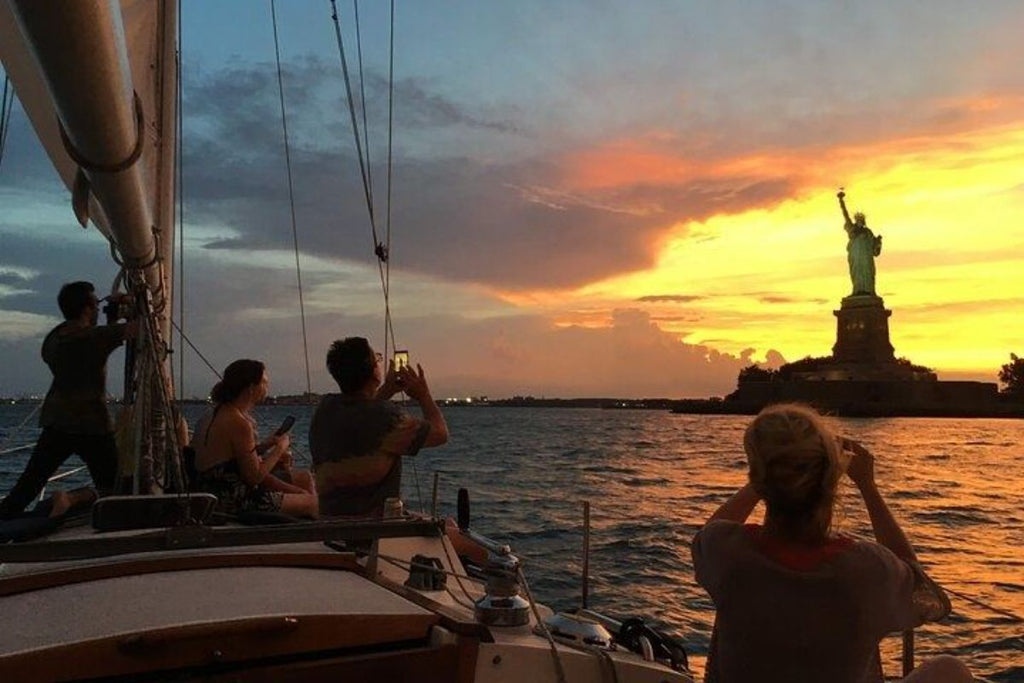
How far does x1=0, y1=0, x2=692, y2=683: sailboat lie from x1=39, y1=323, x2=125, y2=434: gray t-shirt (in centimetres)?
184

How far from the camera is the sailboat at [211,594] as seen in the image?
2266 millimetres

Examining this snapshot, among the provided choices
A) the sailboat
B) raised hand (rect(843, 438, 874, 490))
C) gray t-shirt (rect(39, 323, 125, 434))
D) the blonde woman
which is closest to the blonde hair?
the blonde woman

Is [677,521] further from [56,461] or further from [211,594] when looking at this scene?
[211,594]

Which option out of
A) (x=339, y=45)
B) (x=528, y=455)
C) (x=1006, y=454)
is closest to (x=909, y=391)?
(x=1006, y=454)

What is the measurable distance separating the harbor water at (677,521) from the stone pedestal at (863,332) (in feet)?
125

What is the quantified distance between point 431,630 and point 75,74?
1.87m

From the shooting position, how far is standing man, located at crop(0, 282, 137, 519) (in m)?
5.82

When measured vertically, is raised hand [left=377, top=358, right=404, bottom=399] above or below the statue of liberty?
below

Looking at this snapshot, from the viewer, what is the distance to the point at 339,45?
25.5ft

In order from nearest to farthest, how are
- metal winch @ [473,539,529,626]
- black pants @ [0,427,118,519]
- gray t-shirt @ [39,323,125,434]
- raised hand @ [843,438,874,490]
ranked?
raised hand @ [843,438,874,490] < metal winch @ [473,539,529,626] < black pants @ [0,427,118,519] < gray t-shirt @ [39,323,125,434]

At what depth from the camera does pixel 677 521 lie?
61.6 feet

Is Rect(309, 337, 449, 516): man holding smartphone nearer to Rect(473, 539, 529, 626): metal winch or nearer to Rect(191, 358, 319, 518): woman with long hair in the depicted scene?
Rect(191, 358, 319, 518): woman with long hair

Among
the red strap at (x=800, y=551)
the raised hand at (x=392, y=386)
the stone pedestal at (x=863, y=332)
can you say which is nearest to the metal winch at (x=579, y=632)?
the red strap at (x=800, y=551)

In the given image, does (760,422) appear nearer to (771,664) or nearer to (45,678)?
(771,664)
